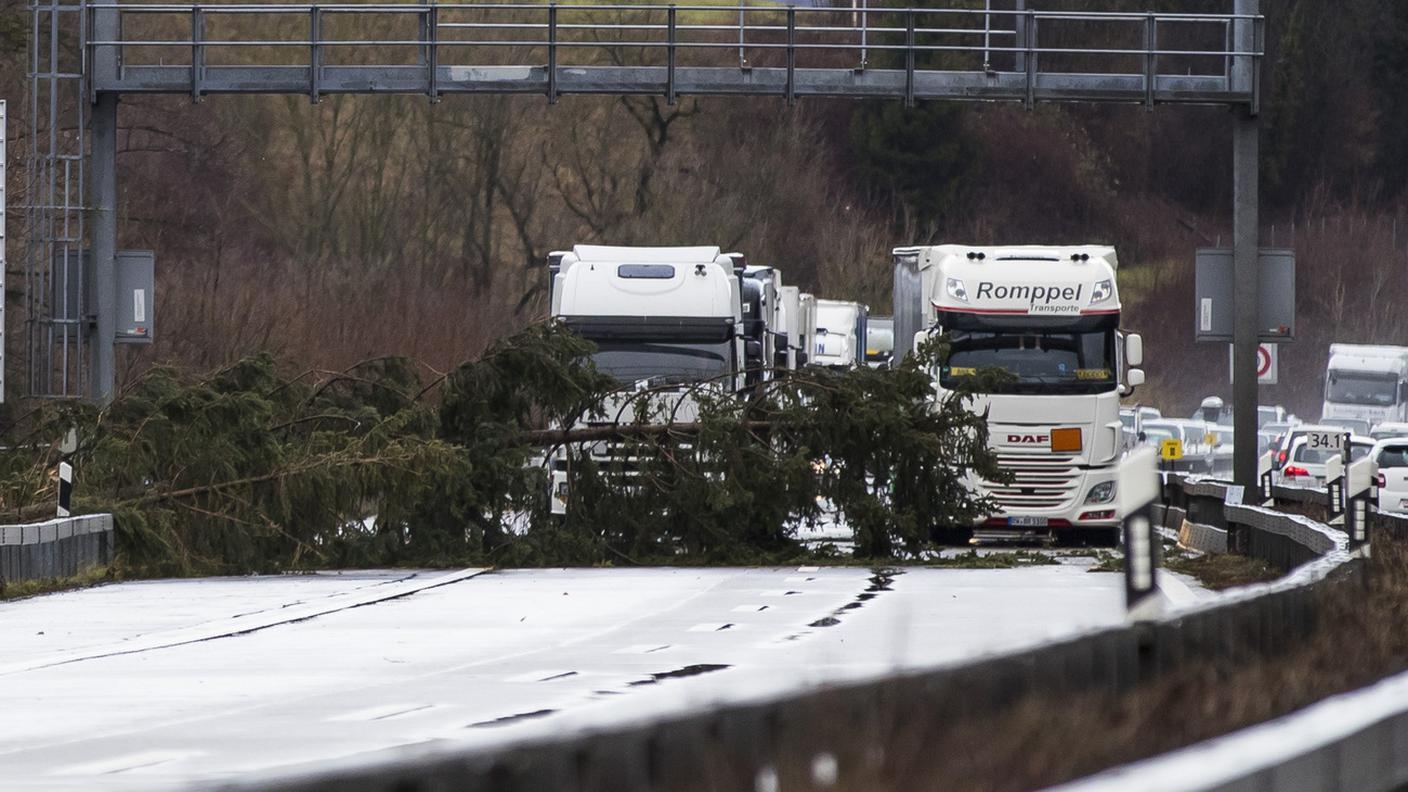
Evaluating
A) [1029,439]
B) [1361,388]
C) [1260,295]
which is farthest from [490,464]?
[1361,388]

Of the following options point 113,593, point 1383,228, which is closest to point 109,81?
point 113,593

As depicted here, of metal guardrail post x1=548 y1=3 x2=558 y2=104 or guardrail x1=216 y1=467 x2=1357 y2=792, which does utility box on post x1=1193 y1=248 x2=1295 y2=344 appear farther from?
guardrail x1=216 y1=467 x2=1357 y2=792

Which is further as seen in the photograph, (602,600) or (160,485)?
(160,485)

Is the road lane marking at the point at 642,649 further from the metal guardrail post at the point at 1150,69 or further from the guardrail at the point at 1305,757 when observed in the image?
the metal guardrail post at the point at 1150,69

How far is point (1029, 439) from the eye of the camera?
27531 mm

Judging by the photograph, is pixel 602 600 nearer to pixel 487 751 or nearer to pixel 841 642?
pixel 841 642

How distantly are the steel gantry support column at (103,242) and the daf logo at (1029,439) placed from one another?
1193 cm

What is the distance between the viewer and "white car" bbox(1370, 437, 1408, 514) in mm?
37000

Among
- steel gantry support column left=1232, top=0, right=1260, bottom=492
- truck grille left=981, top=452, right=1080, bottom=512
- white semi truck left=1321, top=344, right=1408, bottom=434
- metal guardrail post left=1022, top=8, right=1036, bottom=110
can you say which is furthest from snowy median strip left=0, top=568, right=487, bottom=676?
white semi truck left=1321, top=344, right=1408, bottom=434

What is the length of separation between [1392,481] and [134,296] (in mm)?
20244

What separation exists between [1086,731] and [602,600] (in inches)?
465

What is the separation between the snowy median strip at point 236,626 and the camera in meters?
13.7

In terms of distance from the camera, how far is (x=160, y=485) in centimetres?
2162

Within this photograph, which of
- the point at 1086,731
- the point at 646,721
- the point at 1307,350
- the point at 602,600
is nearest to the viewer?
the point at 646,721
